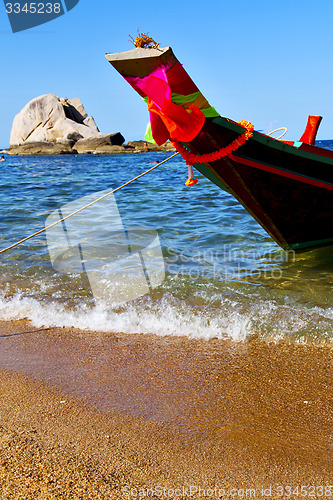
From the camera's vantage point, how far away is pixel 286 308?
3941mm

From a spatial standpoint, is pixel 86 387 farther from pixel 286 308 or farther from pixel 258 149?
pixel 258 149

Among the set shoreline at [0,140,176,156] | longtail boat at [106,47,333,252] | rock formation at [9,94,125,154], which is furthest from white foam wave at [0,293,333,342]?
rock formation at [9,94,125,154]

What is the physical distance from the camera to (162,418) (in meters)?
2.36

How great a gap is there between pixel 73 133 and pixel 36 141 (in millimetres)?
4824

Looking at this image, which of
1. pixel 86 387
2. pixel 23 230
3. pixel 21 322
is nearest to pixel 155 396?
pixel 86 387

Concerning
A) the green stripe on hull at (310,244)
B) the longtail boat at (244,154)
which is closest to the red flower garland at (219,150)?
the longtail boat at (244,154)

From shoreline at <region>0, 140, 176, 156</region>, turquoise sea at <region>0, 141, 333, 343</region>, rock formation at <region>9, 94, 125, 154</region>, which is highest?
rock formation at <region>9, 94, 125, 154</region>

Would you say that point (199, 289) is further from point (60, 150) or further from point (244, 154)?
point (60, 150)

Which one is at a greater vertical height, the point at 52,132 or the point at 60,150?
the point at 52,132

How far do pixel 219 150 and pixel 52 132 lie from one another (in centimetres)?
5168

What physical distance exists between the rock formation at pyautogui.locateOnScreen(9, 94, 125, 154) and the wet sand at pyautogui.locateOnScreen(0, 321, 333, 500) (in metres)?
48.4

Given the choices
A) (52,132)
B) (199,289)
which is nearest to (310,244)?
(199,289)

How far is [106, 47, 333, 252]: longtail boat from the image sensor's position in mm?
3199

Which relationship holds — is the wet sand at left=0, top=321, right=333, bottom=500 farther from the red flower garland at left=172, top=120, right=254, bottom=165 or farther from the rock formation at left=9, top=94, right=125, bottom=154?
the rock formation at left=9, top=94, right=125, bottom=154
